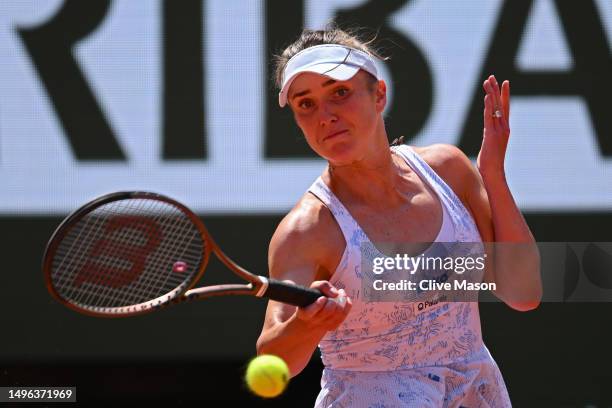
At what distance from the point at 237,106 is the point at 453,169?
64.3 inches

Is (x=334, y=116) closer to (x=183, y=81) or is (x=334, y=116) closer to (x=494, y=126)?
(x=494, y=126)

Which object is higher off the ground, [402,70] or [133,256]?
[133,256]

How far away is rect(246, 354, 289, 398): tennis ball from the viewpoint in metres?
2.26

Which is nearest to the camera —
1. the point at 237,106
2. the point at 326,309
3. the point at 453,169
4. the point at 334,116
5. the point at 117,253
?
the point at 326,309

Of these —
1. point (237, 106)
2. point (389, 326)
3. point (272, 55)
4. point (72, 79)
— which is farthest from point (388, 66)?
point (389, 326)

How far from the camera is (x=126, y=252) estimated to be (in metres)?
2.62

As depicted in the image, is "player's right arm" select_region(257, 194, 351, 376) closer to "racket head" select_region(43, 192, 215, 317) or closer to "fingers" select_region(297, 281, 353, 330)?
"fingers" select_region(297, 281, 353, 330)

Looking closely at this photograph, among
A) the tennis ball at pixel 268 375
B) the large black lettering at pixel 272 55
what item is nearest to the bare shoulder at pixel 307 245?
the tennis ball at pixel 268 375

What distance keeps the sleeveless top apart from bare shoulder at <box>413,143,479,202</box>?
0.11 meters

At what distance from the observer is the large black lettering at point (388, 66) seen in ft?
13.8

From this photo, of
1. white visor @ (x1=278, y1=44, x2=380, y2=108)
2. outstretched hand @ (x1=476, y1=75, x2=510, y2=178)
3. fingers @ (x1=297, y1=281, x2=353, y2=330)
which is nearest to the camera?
fingers @ (x1=297, y1=281, x2=353, y2=330)

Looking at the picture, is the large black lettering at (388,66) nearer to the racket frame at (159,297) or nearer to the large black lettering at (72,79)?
the large black lettering at (72,79)

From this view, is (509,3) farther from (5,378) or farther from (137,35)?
(5,378)

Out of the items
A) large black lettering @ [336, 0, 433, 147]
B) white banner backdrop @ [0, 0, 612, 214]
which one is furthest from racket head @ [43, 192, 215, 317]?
large black lettering @ [336, 0, 433, 147]
